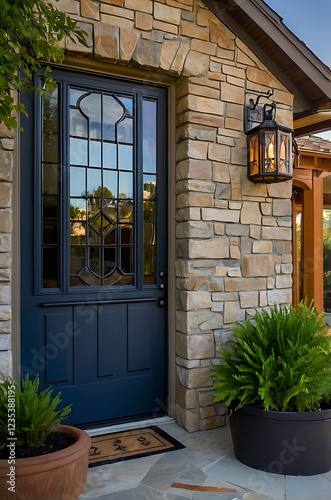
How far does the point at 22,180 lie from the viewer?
2.83 meters

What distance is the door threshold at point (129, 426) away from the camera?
120 inches

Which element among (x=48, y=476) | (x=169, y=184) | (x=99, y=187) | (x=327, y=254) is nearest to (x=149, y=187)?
(x=169, y=184)

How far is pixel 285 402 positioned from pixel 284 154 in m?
1.73

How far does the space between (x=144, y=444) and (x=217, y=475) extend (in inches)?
22.6

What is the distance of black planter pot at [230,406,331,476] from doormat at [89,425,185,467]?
59 cm

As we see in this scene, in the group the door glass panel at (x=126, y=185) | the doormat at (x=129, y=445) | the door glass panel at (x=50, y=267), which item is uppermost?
the door glass panel at (x=126, y=185)

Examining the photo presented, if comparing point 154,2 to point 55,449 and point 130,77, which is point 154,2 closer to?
point 130,77

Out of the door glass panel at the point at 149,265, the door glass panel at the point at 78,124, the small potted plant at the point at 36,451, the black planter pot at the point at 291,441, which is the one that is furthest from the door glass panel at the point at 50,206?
the black planter pot at the point at 291,441

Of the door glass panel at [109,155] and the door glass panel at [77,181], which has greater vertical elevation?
the door glass panel at [109,155]

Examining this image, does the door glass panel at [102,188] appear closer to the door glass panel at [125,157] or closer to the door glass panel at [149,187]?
the door glass panel at [125,157]

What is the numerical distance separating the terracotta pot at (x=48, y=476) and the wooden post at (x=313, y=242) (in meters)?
5.39

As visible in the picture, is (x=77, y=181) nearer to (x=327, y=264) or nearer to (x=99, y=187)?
(x=99, y=187)

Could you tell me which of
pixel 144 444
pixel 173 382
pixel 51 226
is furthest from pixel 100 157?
pixel 144 444

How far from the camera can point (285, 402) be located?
250 cm
